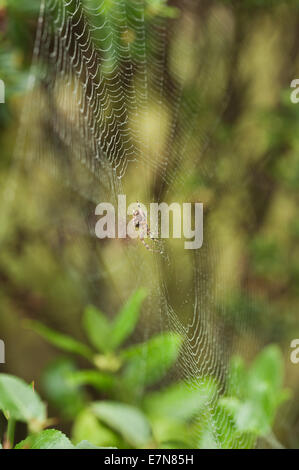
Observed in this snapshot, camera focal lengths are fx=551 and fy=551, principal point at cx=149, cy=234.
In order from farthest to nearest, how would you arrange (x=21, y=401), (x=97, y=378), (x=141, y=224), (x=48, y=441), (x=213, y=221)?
(x=213, y=221)
(x=97, y=378)
(x=141, y=224)
(x=21, y=401)
(x=48, y=441)

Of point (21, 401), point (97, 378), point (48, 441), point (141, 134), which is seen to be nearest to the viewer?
point (48, 441)

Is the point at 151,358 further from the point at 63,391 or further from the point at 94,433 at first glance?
the point at 63,391

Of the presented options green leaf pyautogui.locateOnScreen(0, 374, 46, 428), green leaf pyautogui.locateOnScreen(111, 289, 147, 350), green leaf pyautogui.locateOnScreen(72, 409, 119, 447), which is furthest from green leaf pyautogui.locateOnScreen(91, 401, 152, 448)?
green leaf pyautogui.locateOnScreen(0, 374, 46, 428)

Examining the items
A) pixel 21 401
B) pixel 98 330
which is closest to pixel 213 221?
pixel 98 330

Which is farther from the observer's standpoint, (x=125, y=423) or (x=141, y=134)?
(x=141, y=134)

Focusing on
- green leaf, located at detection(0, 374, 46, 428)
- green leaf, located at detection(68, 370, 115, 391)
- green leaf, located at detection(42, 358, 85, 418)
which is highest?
green leaf, located at detection(0, 374, 46, 428)

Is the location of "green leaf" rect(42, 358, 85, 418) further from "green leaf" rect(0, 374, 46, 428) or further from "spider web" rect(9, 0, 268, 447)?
"green leaf" rect(0, 374, 46, 428)

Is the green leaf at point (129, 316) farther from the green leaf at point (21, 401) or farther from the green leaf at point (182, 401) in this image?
the green leaf at point (21, 401)
